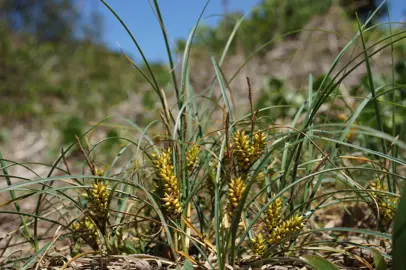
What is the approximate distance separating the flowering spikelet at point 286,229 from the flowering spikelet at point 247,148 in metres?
0.14

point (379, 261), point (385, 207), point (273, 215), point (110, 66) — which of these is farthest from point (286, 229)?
point (110, 66)

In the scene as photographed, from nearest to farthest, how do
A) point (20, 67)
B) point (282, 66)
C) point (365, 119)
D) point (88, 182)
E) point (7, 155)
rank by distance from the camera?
1. point (88, 182)
2. point (365, 119)
3. point (7, 155)
4. point (282, 66)
5. point (20, 67)

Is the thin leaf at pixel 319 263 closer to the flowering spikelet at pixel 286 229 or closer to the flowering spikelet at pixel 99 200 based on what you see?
the flowering spikelet at pixel 286 229

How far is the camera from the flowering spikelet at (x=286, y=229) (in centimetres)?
79

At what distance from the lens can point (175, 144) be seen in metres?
0.91

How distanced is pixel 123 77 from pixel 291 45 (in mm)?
3016

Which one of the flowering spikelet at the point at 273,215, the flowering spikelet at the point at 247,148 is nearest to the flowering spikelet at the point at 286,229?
the flowering spikelet at the point at 273,215

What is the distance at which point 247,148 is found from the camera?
2.67 ft

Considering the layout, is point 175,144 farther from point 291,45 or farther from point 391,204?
point 291,45

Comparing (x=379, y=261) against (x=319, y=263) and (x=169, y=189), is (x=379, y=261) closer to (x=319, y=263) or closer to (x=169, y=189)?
(x=319, y=263)

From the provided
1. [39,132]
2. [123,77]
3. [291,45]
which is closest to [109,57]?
[123,77]

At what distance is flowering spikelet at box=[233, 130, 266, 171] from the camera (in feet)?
2.66

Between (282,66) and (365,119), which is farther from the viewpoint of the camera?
(282,66)

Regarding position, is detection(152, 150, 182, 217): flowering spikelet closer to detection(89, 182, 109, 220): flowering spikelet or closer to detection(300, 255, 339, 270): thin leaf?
detection(89, 182, 109, 220): flowering spikelet
